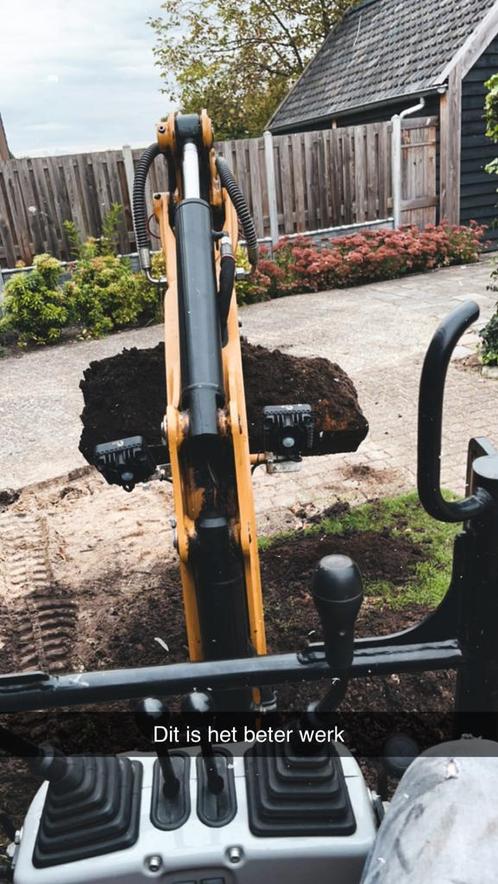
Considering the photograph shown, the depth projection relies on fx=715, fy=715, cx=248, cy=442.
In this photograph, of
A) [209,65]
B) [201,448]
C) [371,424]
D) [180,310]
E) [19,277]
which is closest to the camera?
[201,448]

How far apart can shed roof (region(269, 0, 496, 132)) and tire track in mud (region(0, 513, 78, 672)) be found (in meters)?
10.7

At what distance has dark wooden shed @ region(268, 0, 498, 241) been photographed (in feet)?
38.1

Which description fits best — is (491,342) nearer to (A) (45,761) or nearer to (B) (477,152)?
(A) (45,761)

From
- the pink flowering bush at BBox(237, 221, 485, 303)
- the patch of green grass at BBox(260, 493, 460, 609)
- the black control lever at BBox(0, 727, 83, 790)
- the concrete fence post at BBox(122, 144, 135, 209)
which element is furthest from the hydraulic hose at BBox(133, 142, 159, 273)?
the concrete fence post at BBox(122, 144, 135, 209)

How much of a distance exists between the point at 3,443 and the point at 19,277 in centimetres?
403

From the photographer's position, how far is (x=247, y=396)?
3.43 m

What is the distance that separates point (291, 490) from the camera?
442 cm

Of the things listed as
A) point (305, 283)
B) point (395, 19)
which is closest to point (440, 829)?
point (305, 283)

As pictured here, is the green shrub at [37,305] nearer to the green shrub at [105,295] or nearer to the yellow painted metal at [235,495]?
the green shrub at [105,295]

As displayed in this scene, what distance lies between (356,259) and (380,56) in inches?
239

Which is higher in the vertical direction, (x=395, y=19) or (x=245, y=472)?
(x=395, y=19)

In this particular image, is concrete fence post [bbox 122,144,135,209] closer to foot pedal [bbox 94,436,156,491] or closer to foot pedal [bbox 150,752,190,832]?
foot pedal [bbox 94,436,156,491]

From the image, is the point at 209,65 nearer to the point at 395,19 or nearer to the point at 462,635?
the point at 395,19

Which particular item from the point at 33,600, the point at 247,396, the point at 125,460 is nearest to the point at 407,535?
the point at 247,396
